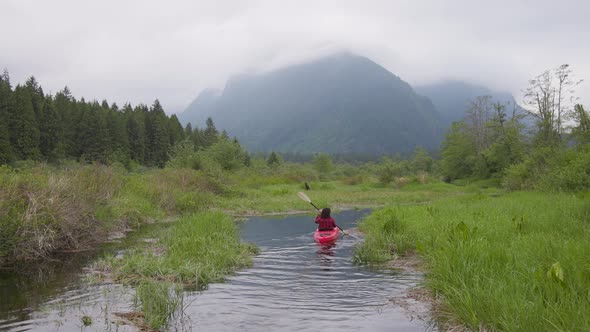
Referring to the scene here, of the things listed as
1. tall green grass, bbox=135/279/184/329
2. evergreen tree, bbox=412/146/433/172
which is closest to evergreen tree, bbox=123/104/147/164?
evergreen tree, bbox=412/146/433/172

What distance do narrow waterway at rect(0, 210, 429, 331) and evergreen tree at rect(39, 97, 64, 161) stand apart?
2751 inches

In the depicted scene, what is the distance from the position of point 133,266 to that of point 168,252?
2322 mm

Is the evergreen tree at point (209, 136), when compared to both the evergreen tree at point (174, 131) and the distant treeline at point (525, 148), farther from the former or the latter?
the distant treeline at point (525, 148)

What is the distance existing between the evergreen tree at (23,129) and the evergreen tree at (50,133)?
3.78 m

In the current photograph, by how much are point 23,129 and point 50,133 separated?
6.25 meters

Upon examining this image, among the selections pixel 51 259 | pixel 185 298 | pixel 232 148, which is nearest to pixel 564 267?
pixel 185 298

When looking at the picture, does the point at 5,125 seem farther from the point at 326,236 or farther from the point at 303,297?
the point at 303,297

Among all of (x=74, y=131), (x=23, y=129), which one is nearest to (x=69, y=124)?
(x=74, y=131)

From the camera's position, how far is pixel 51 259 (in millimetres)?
14016

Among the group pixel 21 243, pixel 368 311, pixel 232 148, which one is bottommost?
pixel 368 311

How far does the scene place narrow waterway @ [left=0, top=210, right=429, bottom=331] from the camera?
808 cm

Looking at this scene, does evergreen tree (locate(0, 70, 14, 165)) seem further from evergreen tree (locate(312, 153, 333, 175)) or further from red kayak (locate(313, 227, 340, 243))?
red kayak (locate(313, 227, 340, 243))

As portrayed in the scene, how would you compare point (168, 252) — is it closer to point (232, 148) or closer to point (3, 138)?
point (232, 148)

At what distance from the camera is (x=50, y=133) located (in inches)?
3000
